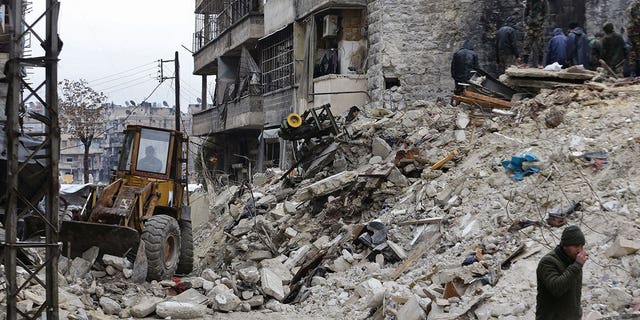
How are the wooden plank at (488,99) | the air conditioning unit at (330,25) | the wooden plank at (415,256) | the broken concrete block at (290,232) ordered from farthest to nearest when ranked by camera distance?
the air conditioning unit at (330,25), the wooden plank at (488,99), the broken concrete block at (290,232), the wooden plank at (415,256)

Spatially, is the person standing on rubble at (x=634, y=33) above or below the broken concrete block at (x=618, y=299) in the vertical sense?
above

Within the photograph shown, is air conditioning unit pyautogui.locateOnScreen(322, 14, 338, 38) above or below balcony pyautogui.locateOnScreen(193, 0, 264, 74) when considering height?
below

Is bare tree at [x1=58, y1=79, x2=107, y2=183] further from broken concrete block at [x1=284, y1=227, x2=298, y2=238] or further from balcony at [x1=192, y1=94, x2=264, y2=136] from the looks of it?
broken concrete block at [x1=284, y1=227, x2=298, y2=238]

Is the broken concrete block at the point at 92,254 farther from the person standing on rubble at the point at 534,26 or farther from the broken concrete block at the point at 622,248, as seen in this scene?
the person standing on rubble at the point at 534,26

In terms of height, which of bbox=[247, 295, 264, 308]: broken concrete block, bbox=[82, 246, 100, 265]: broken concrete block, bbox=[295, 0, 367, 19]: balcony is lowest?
bbox=[247, 295, 264, 308]: broken concrete block

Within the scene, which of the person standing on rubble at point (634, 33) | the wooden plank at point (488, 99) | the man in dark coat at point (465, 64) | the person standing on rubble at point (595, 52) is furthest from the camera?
the man in dark coat at point (465, 64)

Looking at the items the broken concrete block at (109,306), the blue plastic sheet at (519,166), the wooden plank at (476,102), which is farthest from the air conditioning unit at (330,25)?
the broken concrete block at (109,306)

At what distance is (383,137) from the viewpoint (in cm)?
1745

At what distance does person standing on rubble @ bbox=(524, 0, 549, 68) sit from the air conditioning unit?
20.0 ft

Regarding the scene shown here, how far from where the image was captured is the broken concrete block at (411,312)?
9.70 metres

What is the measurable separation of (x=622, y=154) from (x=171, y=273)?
23.9 feet

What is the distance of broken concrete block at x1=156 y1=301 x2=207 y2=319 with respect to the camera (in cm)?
1137

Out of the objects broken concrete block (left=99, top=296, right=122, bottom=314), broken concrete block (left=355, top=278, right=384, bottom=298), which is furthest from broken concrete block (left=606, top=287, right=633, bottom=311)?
broken concrete block (left=99, top=296, right=122, bottom=314)

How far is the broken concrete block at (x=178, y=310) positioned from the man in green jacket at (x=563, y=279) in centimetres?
633
